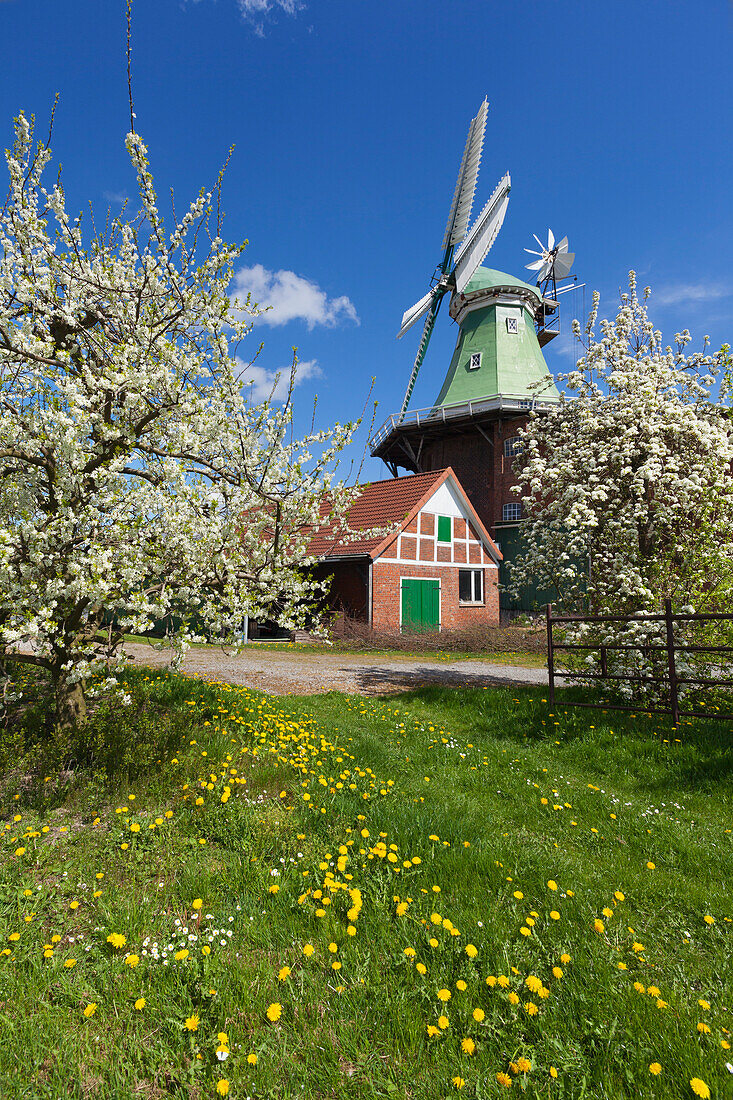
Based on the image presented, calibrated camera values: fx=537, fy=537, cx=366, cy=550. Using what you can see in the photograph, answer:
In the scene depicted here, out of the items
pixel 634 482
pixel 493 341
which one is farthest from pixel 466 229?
pixel 634 482

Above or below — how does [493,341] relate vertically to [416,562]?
above

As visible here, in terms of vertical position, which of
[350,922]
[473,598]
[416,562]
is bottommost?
[350,922]

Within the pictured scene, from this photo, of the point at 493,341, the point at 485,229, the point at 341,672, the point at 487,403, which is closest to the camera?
the point at 341,672

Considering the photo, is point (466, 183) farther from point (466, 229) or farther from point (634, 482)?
point (634, 482)

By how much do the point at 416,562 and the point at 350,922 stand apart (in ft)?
60.3

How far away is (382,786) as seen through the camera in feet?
16.3

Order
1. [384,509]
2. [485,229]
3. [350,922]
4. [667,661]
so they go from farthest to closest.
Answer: [485,229] → [384,509] → [667,661] → [350,922]

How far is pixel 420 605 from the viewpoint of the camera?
2134 cm

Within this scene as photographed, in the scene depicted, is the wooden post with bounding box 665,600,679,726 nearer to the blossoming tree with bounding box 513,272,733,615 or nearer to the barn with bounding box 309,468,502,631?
the blossoming tree with bounding box 513,272,733,615

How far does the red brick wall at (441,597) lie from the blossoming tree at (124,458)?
13.9 metres

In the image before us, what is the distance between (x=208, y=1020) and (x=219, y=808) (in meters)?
1.90

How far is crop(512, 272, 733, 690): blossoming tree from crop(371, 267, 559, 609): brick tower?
16.3 meters

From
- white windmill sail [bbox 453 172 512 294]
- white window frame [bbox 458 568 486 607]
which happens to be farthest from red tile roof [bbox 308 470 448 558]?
white windmill sail [bbox 453 172 512 294]

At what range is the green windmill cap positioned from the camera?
32.5 metres
